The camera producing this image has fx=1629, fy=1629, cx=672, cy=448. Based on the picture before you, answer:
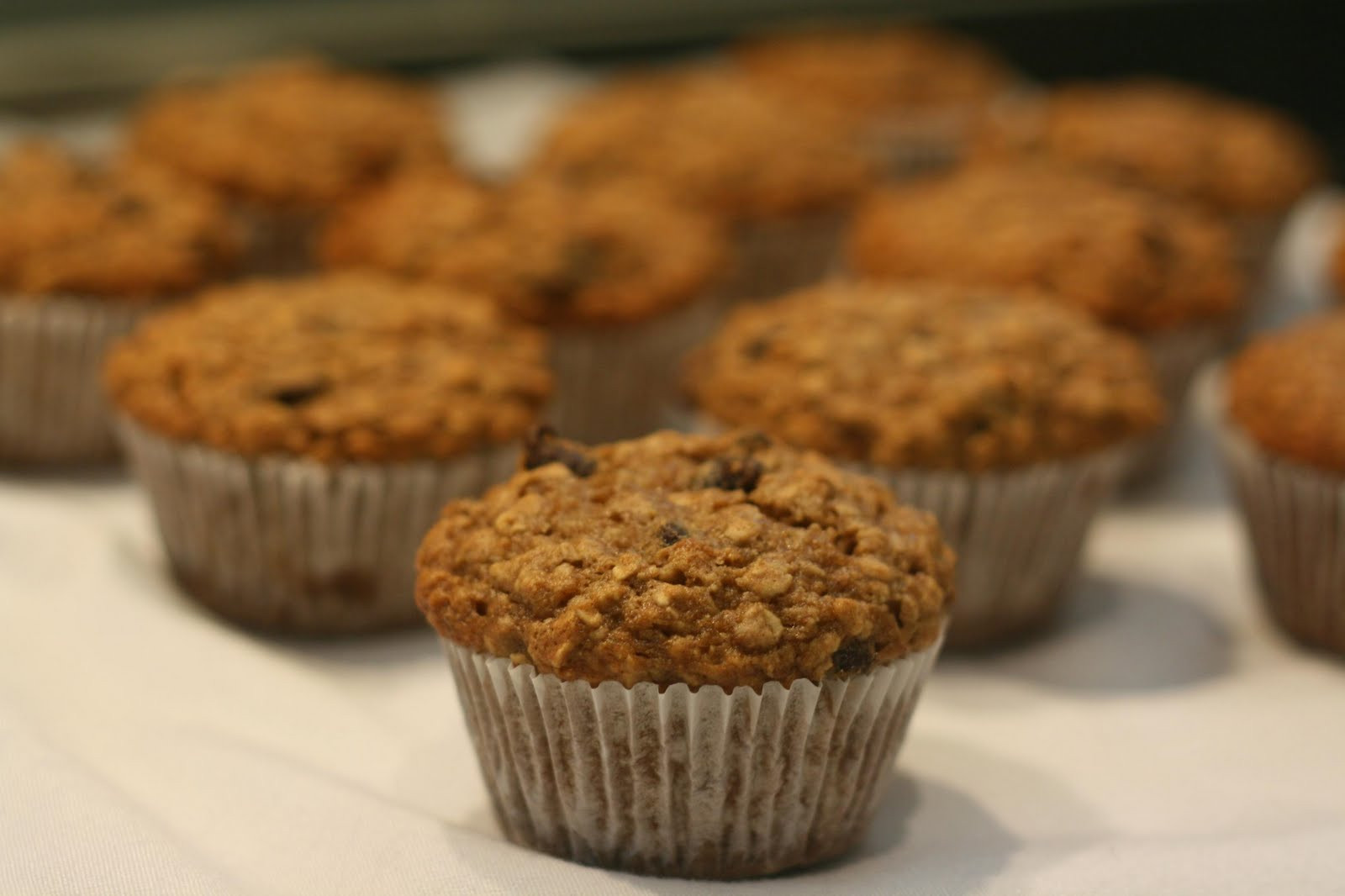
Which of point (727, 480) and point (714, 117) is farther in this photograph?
point (714, 117)

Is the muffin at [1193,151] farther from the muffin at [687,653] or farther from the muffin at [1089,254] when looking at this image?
the muffin at [687,653]

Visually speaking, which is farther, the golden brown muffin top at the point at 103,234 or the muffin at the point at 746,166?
the muffin at the point at 746,166

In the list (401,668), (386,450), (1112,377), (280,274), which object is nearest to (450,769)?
(401,668)

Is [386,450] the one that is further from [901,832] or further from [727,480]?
[901,832]

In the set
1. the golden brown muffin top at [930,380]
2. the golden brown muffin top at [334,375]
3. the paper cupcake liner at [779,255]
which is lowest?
the paper cupcake liner at [779,255]

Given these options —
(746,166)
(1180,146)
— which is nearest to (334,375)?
(746,166)

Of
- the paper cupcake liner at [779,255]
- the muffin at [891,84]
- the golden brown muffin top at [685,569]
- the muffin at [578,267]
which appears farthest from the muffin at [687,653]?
the muffin at [891,84]

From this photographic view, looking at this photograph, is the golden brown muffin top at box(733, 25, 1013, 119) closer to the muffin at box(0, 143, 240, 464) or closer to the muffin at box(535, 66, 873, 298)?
the muffin at box(535, 66, 873, 298)
